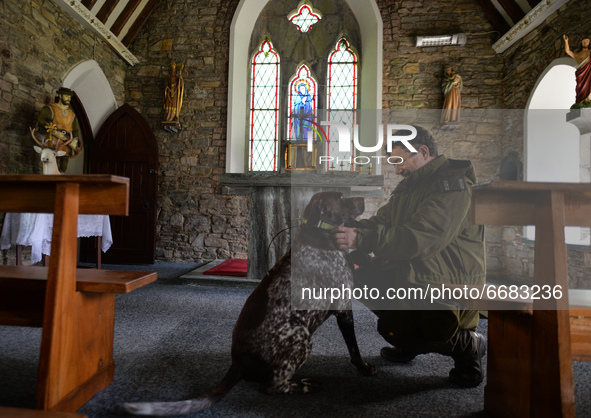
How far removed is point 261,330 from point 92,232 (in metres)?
3.41

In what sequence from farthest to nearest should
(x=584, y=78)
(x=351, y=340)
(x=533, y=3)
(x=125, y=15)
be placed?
(x=125, y=15)
(x=533, y=3)
(x=584, y=78)
(x=351, y=340)

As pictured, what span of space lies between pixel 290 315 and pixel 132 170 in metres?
5.48

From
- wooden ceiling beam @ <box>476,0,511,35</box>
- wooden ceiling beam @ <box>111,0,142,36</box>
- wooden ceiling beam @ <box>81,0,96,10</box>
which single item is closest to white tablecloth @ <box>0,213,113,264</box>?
wooden ceiling beam @ <box>81,0,96,10</box>

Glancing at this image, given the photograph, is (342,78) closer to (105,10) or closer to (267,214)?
(267,214)

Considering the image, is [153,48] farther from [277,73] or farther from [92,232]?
[92,232]

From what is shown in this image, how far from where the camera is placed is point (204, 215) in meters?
6.27

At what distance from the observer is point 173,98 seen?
20.0 ft

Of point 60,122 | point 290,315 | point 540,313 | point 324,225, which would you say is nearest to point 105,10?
point 60,122

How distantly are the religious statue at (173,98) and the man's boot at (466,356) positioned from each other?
5.65m

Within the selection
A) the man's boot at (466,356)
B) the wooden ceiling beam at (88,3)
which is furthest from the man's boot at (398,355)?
the wooden ceiling beam at (88,3)

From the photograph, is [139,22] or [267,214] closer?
[267,214]

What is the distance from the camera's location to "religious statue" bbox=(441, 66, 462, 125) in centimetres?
561

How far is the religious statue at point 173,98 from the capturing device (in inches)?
239

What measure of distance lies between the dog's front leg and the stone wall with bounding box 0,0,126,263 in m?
4.36
